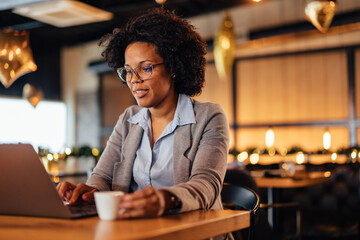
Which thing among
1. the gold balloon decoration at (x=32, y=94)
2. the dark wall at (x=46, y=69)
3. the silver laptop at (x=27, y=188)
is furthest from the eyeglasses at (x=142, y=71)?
the dark wall at (x=46, y=69)

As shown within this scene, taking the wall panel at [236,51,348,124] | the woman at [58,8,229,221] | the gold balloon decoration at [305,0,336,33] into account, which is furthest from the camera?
the wall panel at [236,51,348,124]

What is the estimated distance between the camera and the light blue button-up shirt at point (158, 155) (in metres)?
1.69

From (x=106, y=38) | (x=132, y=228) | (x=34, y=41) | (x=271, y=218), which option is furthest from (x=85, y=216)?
(x=34, y=41)

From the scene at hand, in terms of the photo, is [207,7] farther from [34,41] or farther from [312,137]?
[34,41]

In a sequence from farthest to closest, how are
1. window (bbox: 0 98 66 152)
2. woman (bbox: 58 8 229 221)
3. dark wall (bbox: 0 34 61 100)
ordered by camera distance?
dark wall (bbox: 0 34 61 100) → window (bbox: 0 98 66 152) → woman (bbox: 58 8 229 221)

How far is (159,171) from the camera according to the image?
168 cm

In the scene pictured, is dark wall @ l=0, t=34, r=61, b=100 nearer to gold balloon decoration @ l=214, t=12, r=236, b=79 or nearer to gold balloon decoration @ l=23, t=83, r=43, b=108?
gold balloon decoration @ l=23, t=83, r=43, b=108

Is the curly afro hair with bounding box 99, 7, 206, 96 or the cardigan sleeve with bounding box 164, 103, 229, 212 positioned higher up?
the curly afro hair with bounding box 99, 7, 206, 96

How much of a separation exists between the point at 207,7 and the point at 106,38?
6115mm

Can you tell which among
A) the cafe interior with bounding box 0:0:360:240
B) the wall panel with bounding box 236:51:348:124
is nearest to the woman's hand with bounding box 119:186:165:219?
the cafe interior with bounding box 0:0:360:240

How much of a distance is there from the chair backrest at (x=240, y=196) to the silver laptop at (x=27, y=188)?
66 centimetres

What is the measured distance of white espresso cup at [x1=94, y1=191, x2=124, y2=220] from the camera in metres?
1.13

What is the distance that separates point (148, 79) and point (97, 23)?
719 centimetres

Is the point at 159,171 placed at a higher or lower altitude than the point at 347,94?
lower
